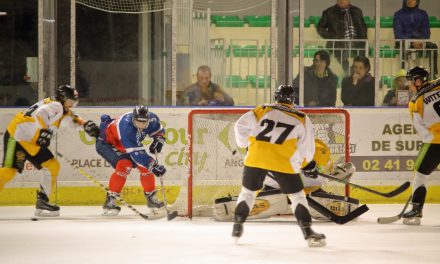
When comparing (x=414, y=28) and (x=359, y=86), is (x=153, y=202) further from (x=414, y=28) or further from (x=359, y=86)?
(x=414, y=28)

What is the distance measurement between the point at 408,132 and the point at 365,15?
1308mm

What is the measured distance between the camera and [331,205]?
7.80 metres

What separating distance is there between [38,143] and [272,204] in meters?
1.99

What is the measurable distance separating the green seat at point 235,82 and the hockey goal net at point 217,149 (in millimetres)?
1390

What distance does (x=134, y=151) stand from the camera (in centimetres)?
829

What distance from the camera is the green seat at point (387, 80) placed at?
9781mm

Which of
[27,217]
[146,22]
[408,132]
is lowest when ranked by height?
[27,217]

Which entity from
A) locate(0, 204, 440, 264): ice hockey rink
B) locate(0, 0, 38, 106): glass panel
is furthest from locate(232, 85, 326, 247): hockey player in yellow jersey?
locate(0, 0, 38, 106): glass panel

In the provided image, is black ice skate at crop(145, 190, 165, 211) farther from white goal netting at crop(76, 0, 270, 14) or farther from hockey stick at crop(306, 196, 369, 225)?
white goal netting at crop(76, 0, 270, 14)

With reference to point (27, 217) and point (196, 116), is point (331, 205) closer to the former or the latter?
point (196, 116)

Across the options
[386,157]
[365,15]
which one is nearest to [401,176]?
[386,157]

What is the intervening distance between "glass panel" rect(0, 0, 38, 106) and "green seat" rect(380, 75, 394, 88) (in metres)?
3.41

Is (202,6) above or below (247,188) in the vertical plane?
above

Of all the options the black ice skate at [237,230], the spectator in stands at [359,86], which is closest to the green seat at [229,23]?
the spectator in stands at [359,86]
